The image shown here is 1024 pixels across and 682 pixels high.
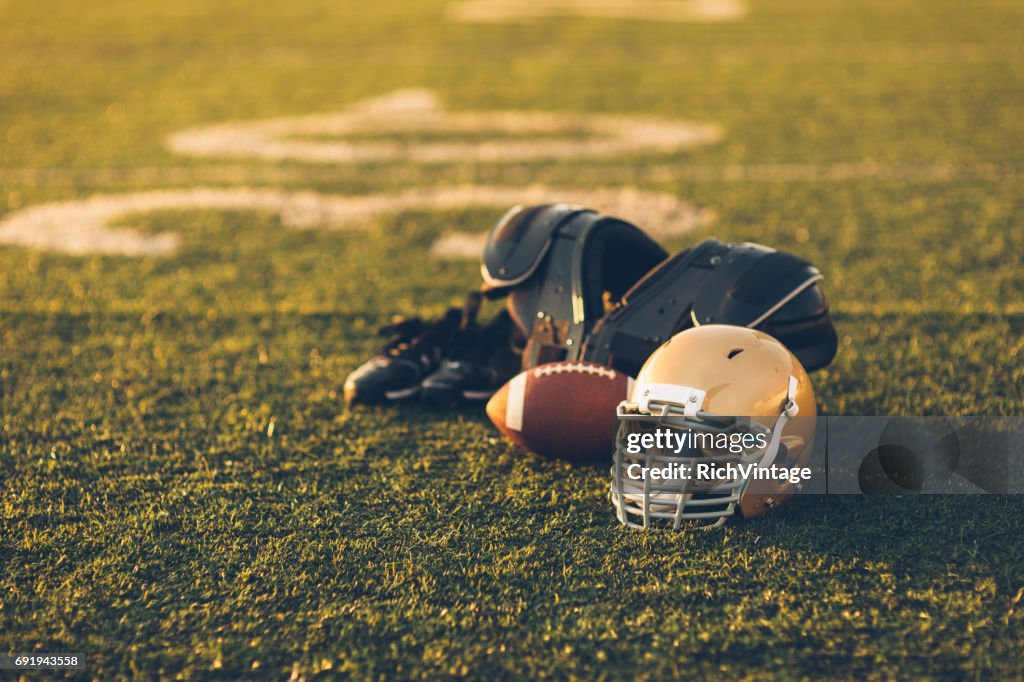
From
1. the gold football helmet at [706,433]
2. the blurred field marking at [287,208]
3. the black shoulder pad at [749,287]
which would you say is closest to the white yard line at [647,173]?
the blurred field marking at [287,208]

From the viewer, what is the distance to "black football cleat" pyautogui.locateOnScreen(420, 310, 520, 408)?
3.30 metres

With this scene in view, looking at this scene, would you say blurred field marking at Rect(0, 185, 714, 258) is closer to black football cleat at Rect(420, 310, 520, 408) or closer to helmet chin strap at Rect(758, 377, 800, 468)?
black football cleat at Rect(420, 310, 520, 408)

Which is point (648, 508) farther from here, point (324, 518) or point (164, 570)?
point (164, 570)

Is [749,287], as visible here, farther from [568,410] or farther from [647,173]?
[647,173]

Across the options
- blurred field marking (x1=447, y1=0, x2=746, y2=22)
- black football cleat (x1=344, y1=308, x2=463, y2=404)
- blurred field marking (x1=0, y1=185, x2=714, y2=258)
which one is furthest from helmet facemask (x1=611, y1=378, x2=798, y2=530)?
blurred field marking (x1=447, y1=0, x2=746, y2=22)

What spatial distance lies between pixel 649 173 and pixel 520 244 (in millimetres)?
3107

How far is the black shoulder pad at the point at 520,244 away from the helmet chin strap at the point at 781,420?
96cm

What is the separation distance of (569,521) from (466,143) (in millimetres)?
4798

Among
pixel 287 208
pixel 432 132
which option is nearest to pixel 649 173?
pixel 432 132

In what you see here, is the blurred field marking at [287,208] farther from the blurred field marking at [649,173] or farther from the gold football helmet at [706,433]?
the gold football helmet at [706,433]

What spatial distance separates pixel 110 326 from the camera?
4.17 meters

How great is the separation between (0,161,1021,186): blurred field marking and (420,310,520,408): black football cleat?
2.78m

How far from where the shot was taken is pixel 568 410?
2.83m

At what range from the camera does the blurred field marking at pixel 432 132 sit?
6.77m
